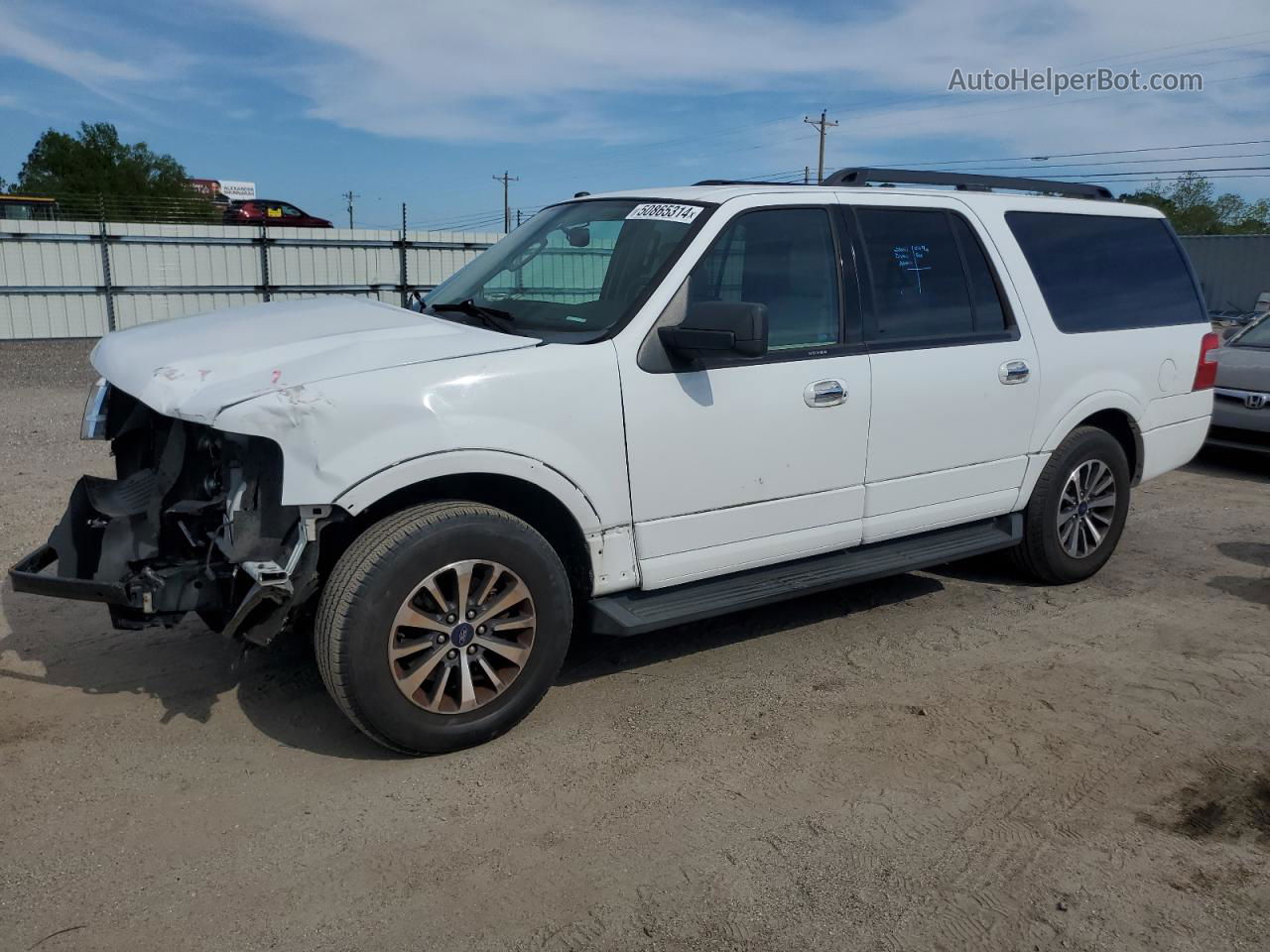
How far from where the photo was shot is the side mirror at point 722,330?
12.8 ft

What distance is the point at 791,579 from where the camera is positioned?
4.59m

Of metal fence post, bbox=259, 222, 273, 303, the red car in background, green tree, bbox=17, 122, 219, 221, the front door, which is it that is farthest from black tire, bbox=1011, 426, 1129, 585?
green tree, bbox=17, 122, 219, 221

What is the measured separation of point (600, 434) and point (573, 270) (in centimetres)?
100

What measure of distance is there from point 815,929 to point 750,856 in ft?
1.21

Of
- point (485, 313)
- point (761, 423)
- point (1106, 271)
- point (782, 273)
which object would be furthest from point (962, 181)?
point (485, 313)

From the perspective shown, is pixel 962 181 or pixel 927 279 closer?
pixel 927 279

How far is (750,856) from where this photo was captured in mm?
3236

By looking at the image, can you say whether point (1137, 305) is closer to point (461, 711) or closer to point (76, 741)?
point (461, 711)

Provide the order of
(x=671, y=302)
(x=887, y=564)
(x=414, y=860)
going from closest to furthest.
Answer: (x=414, y=860) → (x=671, y=302) → (x=887, y=564)

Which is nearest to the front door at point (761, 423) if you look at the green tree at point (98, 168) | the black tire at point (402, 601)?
the black tire at point (402, 601)

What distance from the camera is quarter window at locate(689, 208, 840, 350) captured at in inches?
171

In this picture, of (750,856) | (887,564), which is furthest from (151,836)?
(887,564)

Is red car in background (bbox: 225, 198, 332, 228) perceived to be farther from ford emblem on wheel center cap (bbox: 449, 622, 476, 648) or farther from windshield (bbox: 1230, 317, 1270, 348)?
ford emblem on wheel center cap (bbox: 449, 622, 476, 648)

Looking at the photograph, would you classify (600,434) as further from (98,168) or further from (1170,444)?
(98,168)
